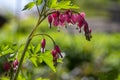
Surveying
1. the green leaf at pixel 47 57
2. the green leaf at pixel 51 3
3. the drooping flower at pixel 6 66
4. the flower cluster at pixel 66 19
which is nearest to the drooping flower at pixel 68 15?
the flower cluster at pixel 66 19

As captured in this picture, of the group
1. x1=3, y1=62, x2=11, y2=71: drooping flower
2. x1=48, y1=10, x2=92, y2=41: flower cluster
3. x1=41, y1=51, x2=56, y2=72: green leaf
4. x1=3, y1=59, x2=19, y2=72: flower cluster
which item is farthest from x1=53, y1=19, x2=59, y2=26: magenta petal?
x1=3, y1=62, x2=11, y2=71: drooping flower

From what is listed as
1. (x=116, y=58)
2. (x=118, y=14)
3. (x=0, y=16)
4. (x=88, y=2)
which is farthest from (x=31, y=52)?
(x=88, y=2)

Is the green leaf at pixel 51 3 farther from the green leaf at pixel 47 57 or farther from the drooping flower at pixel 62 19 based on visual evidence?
the green leaf at pixel 47 57

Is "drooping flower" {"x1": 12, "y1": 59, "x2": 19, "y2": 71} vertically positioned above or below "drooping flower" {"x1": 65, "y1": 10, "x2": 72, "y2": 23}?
below

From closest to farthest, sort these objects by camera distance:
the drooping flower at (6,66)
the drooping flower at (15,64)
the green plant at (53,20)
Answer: the green plant at (53,20), the drooping flower at (15,64), the drooping flower at (6,66)

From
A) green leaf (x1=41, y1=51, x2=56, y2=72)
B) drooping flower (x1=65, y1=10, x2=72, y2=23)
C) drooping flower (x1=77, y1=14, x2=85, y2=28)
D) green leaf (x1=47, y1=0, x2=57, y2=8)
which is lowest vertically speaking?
green leaf (x1=41, y1=51, x2=56, y2=72)

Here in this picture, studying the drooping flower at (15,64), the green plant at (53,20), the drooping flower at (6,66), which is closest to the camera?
the green plant at (53,20)

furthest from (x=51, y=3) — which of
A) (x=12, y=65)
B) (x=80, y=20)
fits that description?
(x=12, y=65)

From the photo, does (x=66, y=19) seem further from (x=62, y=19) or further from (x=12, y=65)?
(x=12, y=65)

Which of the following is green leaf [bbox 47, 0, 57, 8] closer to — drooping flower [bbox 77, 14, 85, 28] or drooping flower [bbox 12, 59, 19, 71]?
drooping flower [bbox 77, 14, 85, 28]

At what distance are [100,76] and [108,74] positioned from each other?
0.39ft

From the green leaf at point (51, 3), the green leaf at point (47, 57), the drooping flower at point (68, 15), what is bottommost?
the green leaf at point (47, 57)

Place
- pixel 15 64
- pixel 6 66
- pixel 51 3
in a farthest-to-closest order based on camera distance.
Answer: pixel 6 66, pixel 15 64, pixel 51 3

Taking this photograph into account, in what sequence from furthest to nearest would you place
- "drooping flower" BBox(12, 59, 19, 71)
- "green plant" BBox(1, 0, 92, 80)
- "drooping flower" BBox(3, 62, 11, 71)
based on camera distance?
"drooping flower" BBox(3, 62, 11, 71) < "drooping flower" BBox(12, 59, 19, 71) < "green plant" BBox(1, 0, 92, 80)
